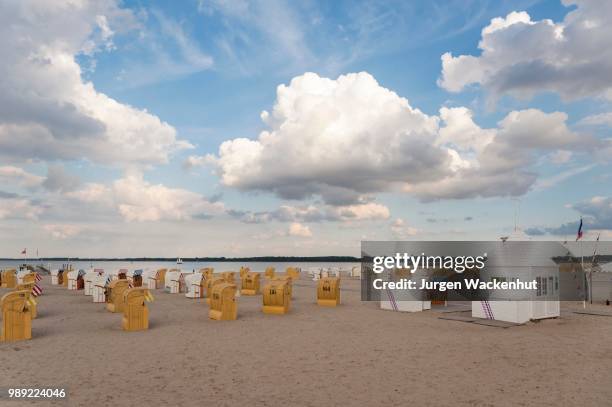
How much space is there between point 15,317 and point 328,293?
14172 mm

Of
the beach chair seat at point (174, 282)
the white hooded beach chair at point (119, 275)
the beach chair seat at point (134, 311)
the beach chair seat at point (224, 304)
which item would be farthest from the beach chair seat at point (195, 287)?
the beach chair seat at point (134, 311)

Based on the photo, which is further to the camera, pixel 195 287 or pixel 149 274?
pixel 149 274

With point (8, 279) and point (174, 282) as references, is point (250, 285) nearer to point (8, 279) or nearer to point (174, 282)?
point (174, 282)

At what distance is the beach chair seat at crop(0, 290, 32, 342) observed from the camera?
1337 centimetres

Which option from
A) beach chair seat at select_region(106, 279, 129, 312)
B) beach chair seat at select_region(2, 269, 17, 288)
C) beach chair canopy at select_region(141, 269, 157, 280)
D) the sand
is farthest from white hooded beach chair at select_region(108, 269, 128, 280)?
the sand

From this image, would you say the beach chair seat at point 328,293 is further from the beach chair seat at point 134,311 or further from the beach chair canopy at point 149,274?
the beach chair canopy at point 149,274

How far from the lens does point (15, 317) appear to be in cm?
1354

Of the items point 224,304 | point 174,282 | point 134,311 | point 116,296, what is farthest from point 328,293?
point 174,282

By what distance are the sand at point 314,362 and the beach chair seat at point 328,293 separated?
17.5 ft

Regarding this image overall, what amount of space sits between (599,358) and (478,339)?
3.30 metres

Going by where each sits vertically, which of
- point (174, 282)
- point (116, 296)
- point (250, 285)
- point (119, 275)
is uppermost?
point (116, 296)

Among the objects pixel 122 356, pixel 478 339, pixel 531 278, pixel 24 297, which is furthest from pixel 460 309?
pixel 24 297

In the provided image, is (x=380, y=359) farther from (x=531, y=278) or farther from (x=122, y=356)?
(x=531, y=278)

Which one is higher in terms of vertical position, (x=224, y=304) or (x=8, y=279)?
(x=224, y=304)
